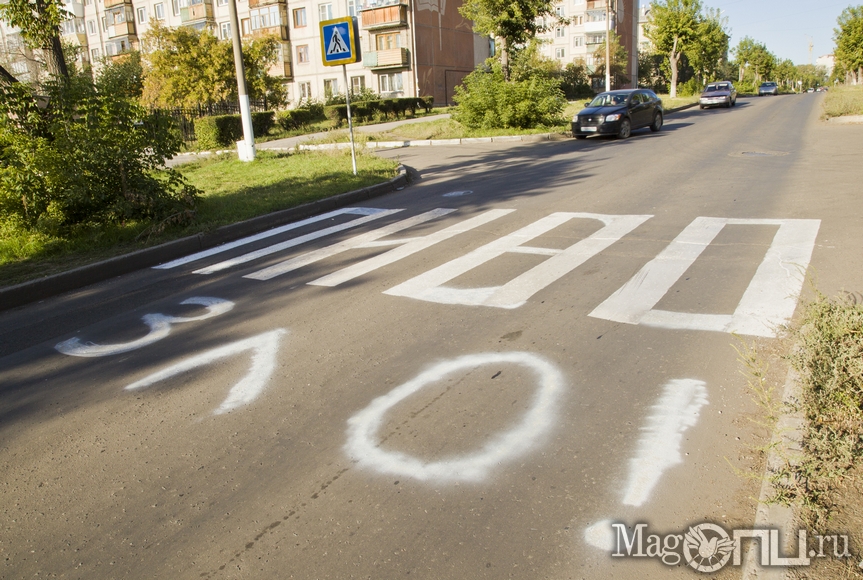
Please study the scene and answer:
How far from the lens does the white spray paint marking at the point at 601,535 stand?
2830 mm

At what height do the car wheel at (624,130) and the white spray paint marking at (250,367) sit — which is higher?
the car wheel at (624,130)

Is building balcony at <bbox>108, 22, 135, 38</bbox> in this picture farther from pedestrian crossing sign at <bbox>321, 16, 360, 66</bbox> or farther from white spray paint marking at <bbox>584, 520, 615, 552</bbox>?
white spray paint marking at <bbox>584, 520, 615, 552</bbox>

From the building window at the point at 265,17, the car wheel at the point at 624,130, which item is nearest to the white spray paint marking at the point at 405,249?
the car wheel at the point at 624,130

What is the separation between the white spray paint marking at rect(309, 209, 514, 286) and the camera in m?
6.95

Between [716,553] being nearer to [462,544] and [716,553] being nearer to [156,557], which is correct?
[462,544]

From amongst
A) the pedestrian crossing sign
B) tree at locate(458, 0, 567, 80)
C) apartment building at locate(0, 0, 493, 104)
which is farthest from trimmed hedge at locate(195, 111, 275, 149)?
apartment building at locate(0, 0, 493, 104)

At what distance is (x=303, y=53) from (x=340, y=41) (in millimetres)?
42038

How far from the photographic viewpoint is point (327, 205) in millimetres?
11172

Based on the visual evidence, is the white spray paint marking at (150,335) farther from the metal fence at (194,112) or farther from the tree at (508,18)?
the tree at (508,18)

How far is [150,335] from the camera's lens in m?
5.59

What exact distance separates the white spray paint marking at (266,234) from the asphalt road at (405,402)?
0.40m

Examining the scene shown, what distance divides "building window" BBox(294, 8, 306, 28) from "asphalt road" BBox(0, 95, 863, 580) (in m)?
47.5

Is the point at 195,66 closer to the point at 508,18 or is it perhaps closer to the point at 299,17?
the point at 508,18

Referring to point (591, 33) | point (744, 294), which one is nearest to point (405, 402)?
point (744, 294)
